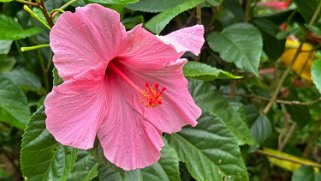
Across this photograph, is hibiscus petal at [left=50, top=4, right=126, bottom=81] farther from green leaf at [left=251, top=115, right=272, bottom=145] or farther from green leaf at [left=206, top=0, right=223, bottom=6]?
green leaf at [left=251, top=115, right=272, bottom=145]

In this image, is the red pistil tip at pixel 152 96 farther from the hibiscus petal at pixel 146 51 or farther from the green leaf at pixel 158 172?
the green leaf at pixel 158 172

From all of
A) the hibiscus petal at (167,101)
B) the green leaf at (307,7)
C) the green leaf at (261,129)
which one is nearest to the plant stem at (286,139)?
the green leaf at (261,129)

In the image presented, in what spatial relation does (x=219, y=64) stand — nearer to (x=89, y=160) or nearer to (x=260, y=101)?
(x=260, y=101)

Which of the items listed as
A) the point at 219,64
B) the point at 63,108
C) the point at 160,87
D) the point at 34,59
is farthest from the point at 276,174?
the point at 63,108

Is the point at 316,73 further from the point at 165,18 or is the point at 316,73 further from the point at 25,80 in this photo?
the point at 25,80

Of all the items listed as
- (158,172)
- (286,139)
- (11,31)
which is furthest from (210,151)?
(286,139)
